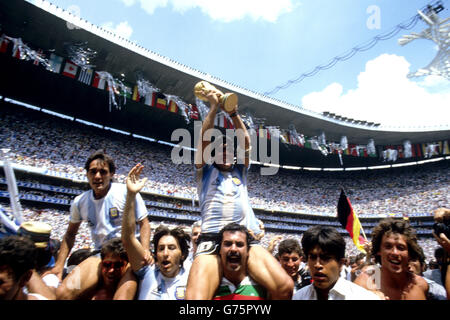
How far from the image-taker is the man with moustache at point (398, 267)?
268 cm

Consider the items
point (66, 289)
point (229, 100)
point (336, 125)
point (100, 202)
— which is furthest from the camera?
point (336, 125)

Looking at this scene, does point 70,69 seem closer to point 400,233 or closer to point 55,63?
point 55,63

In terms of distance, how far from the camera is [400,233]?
2812 millimetres

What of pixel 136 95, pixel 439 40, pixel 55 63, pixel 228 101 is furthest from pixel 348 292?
pixel 136 95

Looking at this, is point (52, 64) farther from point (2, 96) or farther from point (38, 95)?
point (2, 96)

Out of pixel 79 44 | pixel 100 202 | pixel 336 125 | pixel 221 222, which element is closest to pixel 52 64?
pixel 79 44

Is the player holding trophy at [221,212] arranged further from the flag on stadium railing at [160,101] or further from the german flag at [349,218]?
the flag on stadium railing at [160,101]

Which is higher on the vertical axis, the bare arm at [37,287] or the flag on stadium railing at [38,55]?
the flag on stadium railing at [38,55]

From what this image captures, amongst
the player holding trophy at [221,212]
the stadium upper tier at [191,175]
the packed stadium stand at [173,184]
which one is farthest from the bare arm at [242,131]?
the stadium upper tier at [191,175]

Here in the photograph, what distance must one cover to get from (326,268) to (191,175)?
69.4 feet

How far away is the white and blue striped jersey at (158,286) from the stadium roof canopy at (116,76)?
52.0 feet

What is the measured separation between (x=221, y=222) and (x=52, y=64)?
1642 cm

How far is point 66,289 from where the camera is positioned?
2.58 m

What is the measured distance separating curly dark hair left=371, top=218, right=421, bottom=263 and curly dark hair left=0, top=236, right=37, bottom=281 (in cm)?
327
